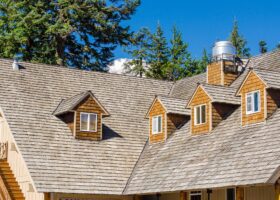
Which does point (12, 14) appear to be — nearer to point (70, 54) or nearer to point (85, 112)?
point (70, 54)

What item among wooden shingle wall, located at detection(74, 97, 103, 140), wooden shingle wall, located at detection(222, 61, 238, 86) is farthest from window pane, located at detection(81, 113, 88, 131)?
wooden shingle wall, located at detection(222, 61, 238, 86)

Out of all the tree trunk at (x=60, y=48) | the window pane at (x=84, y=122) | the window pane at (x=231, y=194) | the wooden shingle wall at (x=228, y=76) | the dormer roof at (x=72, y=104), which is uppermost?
the tree trunk at (x=60, y=48)

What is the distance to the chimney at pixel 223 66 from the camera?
34219 millimetres

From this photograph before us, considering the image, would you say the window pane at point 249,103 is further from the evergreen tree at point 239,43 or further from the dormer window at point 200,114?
the evergreen tree at point 239,43

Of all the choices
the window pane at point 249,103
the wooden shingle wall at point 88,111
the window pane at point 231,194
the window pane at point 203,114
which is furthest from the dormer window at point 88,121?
the window pane at point 231,194

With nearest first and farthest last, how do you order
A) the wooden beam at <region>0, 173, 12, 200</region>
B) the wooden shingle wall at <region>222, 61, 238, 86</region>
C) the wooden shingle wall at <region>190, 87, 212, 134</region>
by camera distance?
the wooden shingle wall at <region>190, 87, 212, 134</region>
the wooden beam at <region>0, 173, 12, 200</region>
the wooden shingle wall at <region>222, 61, 238, 86</region>

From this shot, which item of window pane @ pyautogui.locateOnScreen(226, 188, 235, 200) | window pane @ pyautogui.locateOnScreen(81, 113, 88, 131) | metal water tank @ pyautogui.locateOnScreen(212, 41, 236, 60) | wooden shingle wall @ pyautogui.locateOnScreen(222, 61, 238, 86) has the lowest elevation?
window pane @ pyautogui.locateOnScreen(226, 188, 235, 200)

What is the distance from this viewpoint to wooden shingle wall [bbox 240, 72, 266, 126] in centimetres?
2811

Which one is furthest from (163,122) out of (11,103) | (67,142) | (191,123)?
(11,103)

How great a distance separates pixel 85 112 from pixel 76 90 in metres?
3.17

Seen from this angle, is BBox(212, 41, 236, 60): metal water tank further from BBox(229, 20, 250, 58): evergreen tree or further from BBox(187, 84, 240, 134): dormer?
BBox(229, 20, 250, 58): evergreen tree

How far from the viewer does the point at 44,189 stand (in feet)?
96.8

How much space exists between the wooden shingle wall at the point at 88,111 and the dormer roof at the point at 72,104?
0.15 meters

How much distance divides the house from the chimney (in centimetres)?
5
